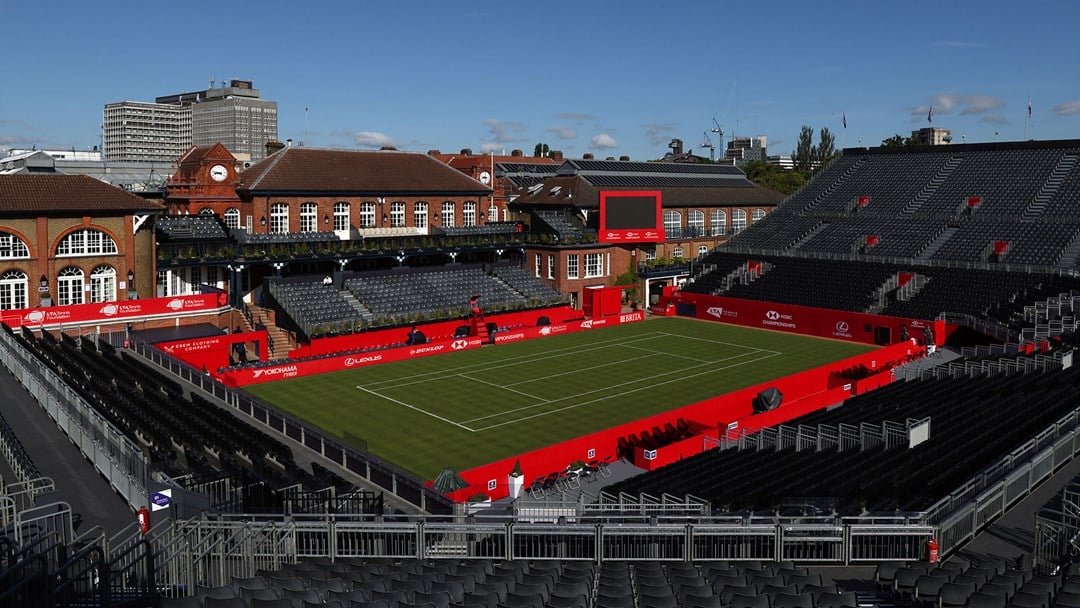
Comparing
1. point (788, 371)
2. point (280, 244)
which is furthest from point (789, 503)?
point (280, 244)

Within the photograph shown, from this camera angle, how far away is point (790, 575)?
14.9 m

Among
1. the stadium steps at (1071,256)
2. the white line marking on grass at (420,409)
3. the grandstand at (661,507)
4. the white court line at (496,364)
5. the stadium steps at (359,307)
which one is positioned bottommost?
the white line marking on grass at (420,409)

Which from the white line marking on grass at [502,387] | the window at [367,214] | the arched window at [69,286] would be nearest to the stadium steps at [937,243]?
the white line marking on grass at [502,387]

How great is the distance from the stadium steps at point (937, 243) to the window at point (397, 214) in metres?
35.3

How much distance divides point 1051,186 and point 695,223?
2611 cm

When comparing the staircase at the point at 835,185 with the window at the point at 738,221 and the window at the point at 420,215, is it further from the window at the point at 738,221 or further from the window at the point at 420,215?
the window at the point at 420,215

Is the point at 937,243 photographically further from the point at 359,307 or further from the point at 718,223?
the point at 359,307

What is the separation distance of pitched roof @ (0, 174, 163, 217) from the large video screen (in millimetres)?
31488

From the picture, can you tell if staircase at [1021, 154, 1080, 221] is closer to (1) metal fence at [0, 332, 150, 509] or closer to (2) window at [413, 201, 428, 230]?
(2) window at [413, 201, 428, 230]

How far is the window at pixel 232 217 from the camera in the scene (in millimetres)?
58281

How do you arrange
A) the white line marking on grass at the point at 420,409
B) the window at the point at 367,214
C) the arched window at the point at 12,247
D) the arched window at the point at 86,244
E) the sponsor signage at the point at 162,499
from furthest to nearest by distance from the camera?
the window at the point at 367,214 → the arched window at the point at 86,244 → the arched window at the point at 12,247 → the white line marking on grass at the point at 420,409 → the sponsor signage at the point at 162,499

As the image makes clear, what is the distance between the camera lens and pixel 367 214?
207 ft

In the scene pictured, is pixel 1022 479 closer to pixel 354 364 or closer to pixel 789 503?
pixel 789 503

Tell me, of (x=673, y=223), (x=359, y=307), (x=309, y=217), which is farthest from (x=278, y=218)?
(x=673, y=223)
